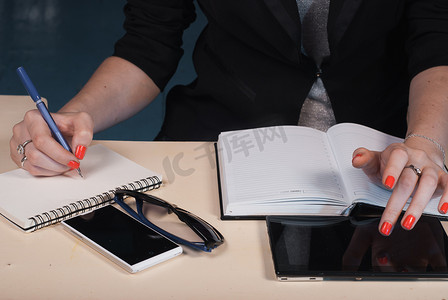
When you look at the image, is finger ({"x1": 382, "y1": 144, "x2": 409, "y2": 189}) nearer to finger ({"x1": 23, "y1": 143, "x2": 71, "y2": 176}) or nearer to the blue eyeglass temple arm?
the blue eyeglass temple arm

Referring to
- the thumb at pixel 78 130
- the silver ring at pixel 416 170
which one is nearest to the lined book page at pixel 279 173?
the silver ring at pixel 416 170

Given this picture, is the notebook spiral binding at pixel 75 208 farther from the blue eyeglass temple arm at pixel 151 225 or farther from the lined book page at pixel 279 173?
the lined book page at pixel 279 173

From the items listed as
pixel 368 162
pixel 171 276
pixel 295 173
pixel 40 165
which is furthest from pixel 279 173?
pixel 40 165

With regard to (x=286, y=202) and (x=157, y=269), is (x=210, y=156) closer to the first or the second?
(x=286, y=202)

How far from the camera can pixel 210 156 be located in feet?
3.38

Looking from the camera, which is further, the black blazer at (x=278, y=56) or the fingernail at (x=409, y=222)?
the black blazer at (x=278, y=56)

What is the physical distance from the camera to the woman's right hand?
0.86 meters

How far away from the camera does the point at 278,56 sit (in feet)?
4.03

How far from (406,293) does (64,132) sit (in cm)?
57

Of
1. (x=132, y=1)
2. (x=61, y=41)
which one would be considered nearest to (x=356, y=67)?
(x=132, y=1)

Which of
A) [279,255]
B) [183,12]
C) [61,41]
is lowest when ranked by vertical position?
[61,41]

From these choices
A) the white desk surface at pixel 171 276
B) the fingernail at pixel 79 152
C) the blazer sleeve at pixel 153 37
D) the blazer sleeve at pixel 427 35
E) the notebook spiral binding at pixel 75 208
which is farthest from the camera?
the blazer sleeve at pixel 153 37

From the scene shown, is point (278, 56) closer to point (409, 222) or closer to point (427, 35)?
point (427, 35)

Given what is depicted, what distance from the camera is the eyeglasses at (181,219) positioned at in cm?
75
